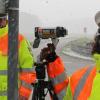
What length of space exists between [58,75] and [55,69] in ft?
0.17

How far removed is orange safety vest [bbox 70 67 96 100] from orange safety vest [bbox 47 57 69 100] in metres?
0.67

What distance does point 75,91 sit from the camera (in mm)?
2871

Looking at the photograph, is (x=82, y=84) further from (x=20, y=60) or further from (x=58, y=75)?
(x=20, y=60)

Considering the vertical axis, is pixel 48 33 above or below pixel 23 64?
above

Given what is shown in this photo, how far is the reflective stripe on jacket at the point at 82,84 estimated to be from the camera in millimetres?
2750

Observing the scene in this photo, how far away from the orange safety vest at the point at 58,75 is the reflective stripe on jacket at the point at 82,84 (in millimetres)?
650

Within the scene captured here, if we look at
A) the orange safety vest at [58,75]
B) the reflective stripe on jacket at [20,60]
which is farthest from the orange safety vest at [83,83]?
the reflective stripe on jacket at [20,60]

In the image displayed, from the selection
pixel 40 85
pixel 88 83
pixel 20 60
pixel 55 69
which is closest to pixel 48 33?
pixel 55 69

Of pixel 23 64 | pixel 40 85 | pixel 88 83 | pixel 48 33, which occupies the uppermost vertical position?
pixel 48 33

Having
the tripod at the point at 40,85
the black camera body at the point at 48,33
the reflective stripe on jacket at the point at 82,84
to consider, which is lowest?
the tripod at the point at 40,85

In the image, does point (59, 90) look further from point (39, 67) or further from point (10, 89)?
point (10, 89)

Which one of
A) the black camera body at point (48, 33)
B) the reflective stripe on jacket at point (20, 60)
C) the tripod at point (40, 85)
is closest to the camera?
the black camera body at point (48, 33)

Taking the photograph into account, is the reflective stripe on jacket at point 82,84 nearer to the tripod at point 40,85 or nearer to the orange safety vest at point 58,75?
the orange safety vest at point 58,75

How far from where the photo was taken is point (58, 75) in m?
3.64
